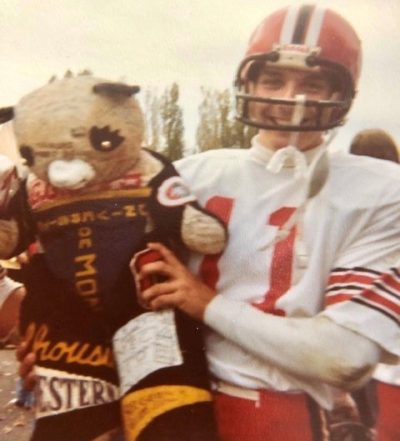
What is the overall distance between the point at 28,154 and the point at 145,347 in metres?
0.27

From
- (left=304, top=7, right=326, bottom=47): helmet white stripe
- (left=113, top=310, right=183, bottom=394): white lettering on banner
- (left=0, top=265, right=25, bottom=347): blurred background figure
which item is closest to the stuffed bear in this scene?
(left=113, top=310, right=183, bottom=394): white lettering on banner

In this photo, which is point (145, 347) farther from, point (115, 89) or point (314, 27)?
point (314, 27)

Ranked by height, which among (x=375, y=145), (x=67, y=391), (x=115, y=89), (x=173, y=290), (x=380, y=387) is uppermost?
(x=115, y=89)

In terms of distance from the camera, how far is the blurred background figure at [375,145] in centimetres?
112

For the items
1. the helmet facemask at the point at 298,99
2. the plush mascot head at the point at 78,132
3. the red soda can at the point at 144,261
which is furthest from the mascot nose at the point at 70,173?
the helmet facemask at the point at 298,99

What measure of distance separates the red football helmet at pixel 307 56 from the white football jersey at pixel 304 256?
56 mm

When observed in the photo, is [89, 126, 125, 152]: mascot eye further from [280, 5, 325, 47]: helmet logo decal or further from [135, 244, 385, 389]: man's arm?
[280, 5, 325, 47]: helmet logo decal

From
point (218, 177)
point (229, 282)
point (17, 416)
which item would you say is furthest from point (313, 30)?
point (17, 416)

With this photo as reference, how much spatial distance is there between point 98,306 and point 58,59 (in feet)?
1.25

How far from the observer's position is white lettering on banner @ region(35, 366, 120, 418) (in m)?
0.94

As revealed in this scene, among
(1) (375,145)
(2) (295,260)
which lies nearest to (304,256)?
(2) (295,260)

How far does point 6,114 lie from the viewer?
95 centimetres

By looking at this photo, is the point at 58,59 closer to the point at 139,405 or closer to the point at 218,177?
the point at 218,177

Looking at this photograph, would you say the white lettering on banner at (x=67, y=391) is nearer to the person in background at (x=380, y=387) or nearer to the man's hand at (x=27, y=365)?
the man's hand at (x=27, y=365)
